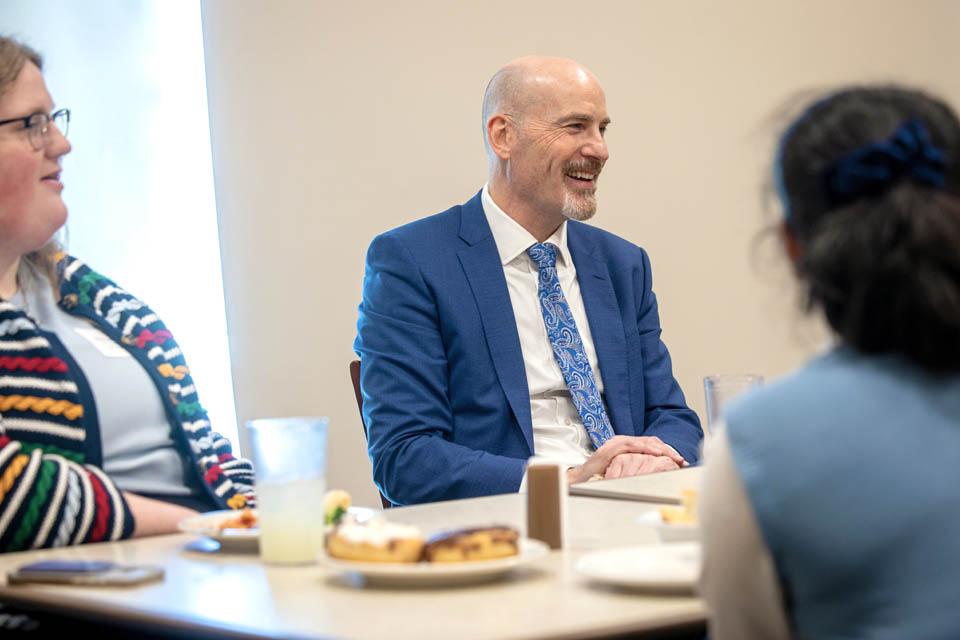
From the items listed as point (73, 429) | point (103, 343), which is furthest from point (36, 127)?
point (73, 429)

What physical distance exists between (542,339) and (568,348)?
2.6 inches

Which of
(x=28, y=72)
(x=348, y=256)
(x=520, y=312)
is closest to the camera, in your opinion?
(x=28, y=72)

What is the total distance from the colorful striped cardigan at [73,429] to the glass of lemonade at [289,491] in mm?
350

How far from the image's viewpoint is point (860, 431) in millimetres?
896

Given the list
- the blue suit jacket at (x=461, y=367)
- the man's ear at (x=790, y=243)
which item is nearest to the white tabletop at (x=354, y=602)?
the man's ear at (x=790, y=243)

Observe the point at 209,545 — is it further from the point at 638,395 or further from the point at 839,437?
the point at 638,395

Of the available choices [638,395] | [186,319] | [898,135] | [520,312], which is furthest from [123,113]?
[898,135]

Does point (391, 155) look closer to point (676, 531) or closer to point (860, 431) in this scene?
point (676, 531)

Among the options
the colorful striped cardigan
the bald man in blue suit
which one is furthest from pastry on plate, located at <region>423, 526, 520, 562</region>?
the bald man in blue suit

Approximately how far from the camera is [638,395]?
2871 mm

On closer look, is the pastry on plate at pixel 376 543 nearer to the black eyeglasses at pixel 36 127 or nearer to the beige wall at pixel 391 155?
the black eyeglasses at pixel 36 127

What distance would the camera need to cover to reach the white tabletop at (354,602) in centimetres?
105

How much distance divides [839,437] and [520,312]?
1.94m

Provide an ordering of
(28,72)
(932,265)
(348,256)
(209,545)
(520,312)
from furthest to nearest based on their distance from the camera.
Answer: (348,256) → (520,312) → (28,72) → (209,545) → (932,265)
